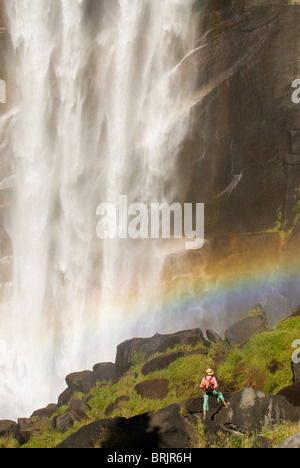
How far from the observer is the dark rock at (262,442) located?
8.08 meters

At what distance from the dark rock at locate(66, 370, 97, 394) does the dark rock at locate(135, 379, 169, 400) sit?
3.63 metres

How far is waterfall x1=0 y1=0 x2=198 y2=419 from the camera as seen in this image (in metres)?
22.8

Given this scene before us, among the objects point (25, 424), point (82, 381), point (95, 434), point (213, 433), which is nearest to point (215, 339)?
point (82, 381)

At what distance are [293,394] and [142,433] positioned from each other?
3.47 m

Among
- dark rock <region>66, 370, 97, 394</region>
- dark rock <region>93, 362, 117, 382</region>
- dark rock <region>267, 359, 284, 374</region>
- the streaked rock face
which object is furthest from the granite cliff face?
dark rock <region>267, 359, 284, 374</region>

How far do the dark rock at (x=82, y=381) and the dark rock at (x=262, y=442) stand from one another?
9.99m

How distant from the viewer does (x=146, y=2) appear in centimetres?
2480

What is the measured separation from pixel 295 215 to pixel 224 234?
10.9ft

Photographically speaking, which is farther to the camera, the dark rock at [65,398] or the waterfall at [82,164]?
the waterfall at [82,164]

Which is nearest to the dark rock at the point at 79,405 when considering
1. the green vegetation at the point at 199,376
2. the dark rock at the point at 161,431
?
the green vegetation at the point at 199,376

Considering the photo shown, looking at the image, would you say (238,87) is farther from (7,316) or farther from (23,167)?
(7,316)

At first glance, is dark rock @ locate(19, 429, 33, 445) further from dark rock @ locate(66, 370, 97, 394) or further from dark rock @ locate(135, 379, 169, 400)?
dark rock @ locate(66, 370, 97, 394)

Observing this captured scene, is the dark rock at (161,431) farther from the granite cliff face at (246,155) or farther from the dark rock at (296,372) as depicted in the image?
the granite cliff face at (246,155)

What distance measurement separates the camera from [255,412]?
952 centimetres
